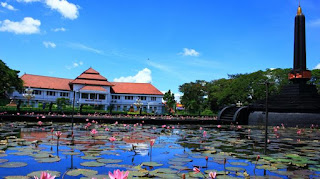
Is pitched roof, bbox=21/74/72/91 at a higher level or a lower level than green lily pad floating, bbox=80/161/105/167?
higher

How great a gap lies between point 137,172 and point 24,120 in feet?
47.3

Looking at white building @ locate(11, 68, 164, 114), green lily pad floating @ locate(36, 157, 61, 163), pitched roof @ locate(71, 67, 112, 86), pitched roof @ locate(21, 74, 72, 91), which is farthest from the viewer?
pitched roof @ locate(71, 67, 112, 86)

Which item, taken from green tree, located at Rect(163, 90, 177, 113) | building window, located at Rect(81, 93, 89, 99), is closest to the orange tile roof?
building window, located at Rect(81, 93, 89, 99)

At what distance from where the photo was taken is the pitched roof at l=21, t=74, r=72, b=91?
165 feet

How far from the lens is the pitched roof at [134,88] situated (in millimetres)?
58378

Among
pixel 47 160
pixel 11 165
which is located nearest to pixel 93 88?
pixel 47 160

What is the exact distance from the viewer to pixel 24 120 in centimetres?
1600

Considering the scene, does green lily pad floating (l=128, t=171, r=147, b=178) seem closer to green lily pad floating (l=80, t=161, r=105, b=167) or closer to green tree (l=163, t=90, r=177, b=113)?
green lily pad floating (l=80, t=161, r=105, b=167)

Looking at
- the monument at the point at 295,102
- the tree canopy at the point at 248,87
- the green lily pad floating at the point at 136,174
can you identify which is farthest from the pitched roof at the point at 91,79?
the green lily pad floating at the point at 136,174

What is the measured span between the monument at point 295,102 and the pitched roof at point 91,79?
35728 millimetres

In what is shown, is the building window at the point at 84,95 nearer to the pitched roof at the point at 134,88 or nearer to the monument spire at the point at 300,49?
the pitched roof at the point at 134,88

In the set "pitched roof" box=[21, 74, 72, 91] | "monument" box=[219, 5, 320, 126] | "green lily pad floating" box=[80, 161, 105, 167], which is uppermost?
"pitched roof" box=[21, 74, 72, 91]

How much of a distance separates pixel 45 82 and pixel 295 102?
4658 cm

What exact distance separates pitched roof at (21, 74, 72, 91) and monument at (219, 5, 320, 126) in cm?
3951
